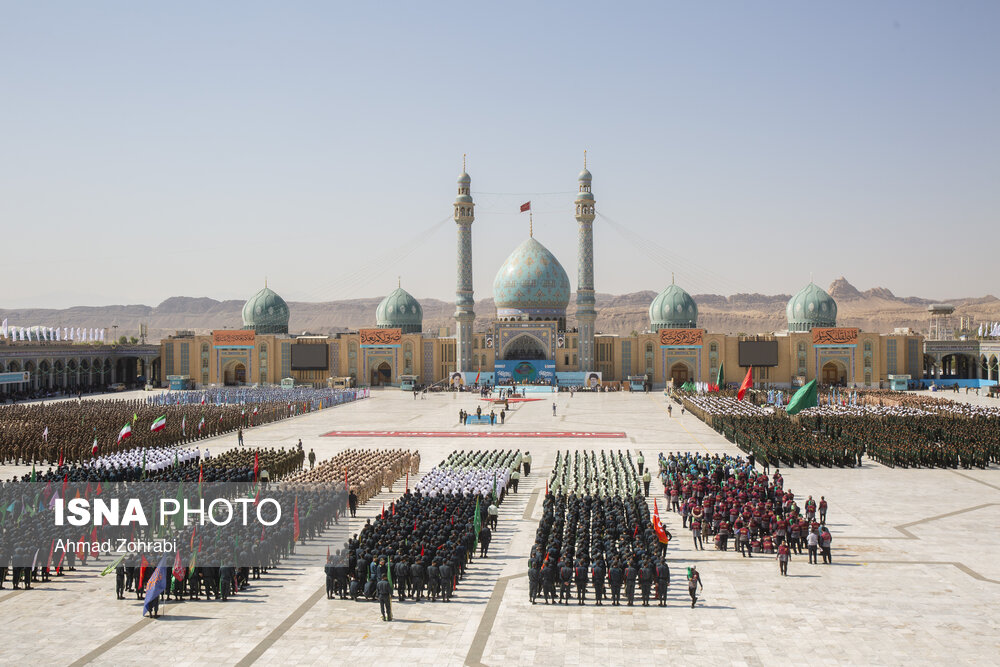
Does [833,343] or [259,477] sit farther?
[833,343]

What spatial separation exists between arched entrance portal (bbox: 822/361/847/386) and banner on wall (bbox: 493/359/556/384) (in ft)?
75.9

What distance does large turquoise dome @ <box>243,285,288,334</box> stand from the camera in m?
83.2

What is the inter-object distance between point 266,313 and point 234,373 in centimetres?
743

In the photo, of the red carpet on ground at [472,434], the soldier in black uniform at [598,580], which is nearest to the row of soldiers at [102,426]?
the red carpet on ground at [472,434]

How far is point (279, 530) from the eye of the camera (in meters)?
19.3

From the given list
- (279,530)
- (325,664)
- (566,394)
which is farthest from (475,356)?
(325,664)

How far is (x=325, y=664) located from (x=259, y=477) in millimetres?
14364

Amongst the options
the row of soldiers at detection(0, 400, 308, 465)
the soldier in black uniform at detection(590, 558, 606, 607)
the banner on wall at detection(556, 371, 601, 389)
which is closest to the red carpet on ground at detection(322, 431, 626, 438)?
the row of soldiers at detection(0, 400, 308, 465)

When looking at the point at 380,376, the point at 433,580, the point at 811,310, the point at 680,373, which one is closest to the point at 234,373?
the point at 380,376

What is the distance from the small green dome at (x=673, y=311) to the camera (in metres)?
79.4

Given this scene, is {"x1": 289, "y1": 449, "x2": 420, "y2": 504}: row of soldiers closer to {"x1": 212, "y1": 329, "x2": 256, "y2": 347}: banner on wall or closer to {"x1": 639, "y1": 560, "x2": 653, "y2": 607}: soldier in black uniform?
{"x1": 639, "y1": 560, "x2": 653, "y2": 607}: soldier in black uniform

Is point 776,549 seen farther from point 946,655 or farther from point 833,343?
point 833,343

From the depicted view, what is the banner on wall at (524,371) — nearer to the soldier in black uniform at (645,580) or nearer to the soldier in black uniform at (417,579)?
the soldier in black uniform at (417,579)

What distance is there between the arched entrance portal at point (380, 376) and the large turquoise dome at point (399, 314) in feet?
18.8
